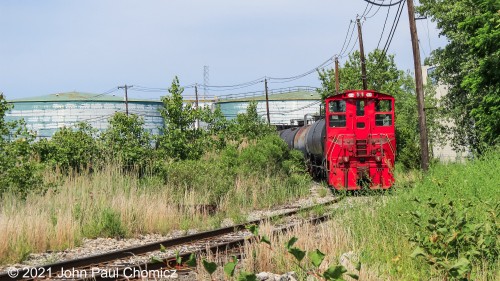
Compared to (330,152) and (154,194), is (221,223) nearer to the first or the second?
(154,194)

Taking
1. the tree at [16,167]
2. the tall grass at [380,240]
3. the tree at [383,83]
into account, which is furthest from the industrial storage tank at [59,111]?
the tall grass at [380,240]

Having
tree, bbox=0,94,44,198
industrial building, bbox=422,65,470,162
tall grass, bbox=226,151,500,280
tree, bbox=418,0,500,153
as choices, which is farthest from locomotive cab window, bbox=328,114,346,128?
industrial building, bbox=422,65,470,162

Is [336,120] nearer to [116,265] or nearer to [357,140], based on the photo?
[357,140]

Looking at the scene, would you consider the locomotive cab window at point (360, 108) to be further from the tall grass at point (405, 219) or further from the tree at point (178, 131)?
the tall grass at point (405, 219)

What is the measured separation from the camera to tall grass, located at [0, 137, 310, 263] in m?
9.78

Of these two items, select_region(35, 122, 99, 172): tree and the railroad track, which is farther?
select_region(35, 122, 99, 172): tree

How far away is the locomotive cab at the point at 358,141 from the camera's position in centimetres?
1906

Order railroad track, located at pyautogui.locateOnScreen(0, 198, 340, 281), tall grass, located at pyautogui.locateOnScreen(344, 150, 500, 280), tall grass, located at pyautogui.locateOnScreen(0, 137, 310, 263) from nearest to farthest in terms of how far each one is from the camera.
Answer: tall grass, located at pyautogui.locateOnScreen(344, 150, 500, 280)
railroad track, located at pyautogui.locateOnScreen(0, 198, 340, 281)
tall grass, located at pyautogui.locateOnScreen(0, 137, 310, 263)

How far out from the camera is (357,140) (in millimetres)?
19266

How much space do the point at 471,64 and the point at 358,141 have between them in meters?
10.2

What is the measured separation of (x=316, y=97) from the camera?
308 feet

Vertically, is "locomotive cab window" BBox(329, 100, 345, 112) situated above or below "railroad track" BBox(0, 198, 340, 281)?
above

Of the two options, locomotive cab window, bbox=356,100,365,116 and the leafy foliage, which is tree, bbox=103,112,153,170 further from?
the leafy foliage

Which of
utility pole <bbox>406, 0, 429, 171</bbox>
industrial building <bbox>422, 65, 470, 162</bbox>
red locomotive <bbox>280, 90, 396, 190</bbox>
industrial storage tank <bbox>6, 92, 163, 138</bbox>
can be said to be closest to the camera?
red locomotive <bbox>280, 90, 396, 190</bbox>
